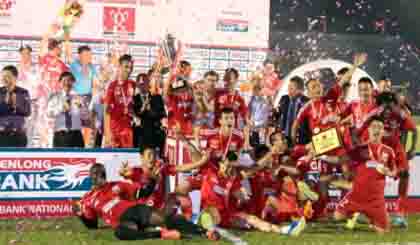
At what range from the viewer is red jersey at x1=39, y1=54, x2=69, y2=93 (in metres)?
12.0

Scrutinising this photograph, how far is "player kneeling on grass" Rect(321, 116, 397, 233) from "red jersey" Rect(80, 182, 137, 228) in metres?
2.30

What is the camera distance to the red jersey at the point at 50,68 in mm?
12032

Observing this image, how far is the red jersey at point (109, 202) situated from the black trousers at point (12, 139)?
6.33ft

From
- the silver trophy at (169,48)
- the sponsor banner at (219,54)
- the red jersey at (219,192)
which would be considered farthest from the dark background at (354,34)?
the red jersey at (219,192)

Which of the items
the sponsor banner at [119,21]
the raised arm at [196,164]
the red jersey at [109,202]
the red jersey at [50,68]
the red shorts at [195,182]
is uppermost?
the sponsor banner at [119,21]

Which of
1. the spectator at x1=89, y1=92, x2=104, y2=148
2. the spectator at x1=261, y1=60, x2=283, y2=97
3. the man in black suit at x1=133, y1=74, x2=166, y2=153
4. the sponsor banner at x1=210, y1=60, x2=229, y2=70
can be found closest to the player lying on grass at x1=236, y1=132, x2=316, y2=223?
the man in black suit at x1=133, y1=74, x2=166, y2=153

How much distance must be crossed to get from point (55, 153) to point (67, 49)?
11.2ft

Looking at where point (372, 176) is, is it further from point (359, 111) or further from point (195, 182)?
point (195, 182)

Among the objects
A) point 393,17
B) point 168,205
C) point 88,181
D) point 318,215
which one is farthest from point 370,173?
point 393,17

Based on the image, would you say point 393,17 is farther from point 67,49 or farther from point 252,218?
point 252,218

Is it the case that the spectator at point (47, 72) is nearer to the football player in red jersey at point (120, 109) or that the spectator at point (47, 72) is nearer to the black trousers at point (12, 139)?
the black trousers at point (12, 139)

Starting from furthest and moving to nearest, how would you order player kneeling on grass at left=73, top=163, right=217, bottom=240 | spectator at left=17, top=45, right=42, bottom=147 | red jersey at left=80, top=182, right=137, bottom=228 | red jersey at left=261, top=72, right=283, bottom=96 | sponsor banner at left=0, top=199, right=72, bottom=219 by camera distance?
red jersey at left=261, top=72, right=283, bottom=96 → spectator at left=17, top=45, right=42, bottom=147 → sponsor banner at left=0, top=199, right=72, bottom=219 → red jersey at left=80, top=182, right=137, bottom=228 → player kneeling on grass at left=73, top=163, right=217, bottom=240

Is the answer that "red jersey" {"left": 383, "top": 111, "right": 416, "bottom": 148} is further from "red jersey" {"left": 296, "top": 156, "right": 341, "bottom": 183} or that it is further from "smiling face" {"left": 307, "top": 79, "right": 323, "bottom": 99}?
"smiling face" {"left": 307, "top": 79, "right": 323, "bottom": 99}

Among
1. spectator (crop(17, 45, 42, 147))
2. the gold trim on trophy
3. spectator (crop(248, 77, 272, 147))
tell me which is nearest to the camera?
the gold trim on trophy
